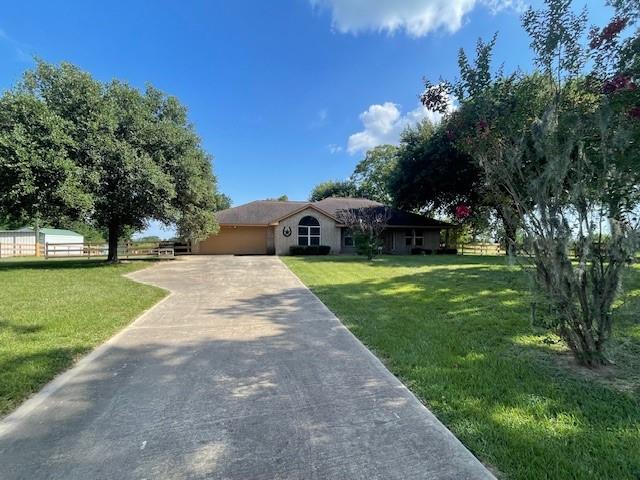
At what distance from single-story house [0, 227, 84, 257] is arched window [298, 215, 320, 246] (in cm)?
1532

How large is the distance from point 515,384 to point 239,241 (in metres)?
25.2

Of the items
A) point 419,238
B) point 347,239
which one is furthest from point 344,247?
point 419,238

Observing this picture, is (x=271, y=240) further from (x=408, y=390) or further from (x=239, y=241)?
(x=408, y=390)

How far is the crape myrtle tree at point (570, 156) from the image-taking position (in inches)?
147

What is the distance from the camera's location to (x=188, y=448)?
2.51m

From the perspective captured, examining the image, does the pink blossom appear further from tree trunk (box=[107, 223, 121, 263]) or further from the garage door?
the garage door

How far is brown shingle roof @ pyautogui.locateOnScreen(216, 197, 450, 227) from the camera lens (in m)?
26.6

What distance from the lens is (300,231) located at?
26.0 meters

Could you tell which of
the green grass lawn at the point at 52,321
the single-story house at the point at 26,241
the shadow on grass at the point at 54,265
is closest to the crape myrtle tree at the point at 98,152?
the shadow on grass at the point at 54,265

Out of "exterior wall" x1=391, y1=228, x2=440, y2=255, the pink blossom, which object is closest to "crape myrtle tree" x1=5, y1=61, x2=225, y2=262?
the pink blossom

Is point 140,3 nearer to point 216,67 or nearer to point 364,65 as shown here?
point 216,67

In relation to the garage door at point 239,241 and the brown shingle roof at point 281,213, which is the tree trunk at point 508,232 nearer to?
the brown shingle roof at point 281,213

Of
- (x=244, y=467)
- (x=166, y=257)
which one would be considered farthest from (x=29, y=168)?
(x=244, y=467)

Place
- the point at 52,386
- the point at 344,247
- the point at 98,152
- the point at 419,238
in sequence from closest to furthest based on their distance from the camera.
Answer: the point at 52,386
the point at 98,152
the point at 344,247
the point at 419,238
